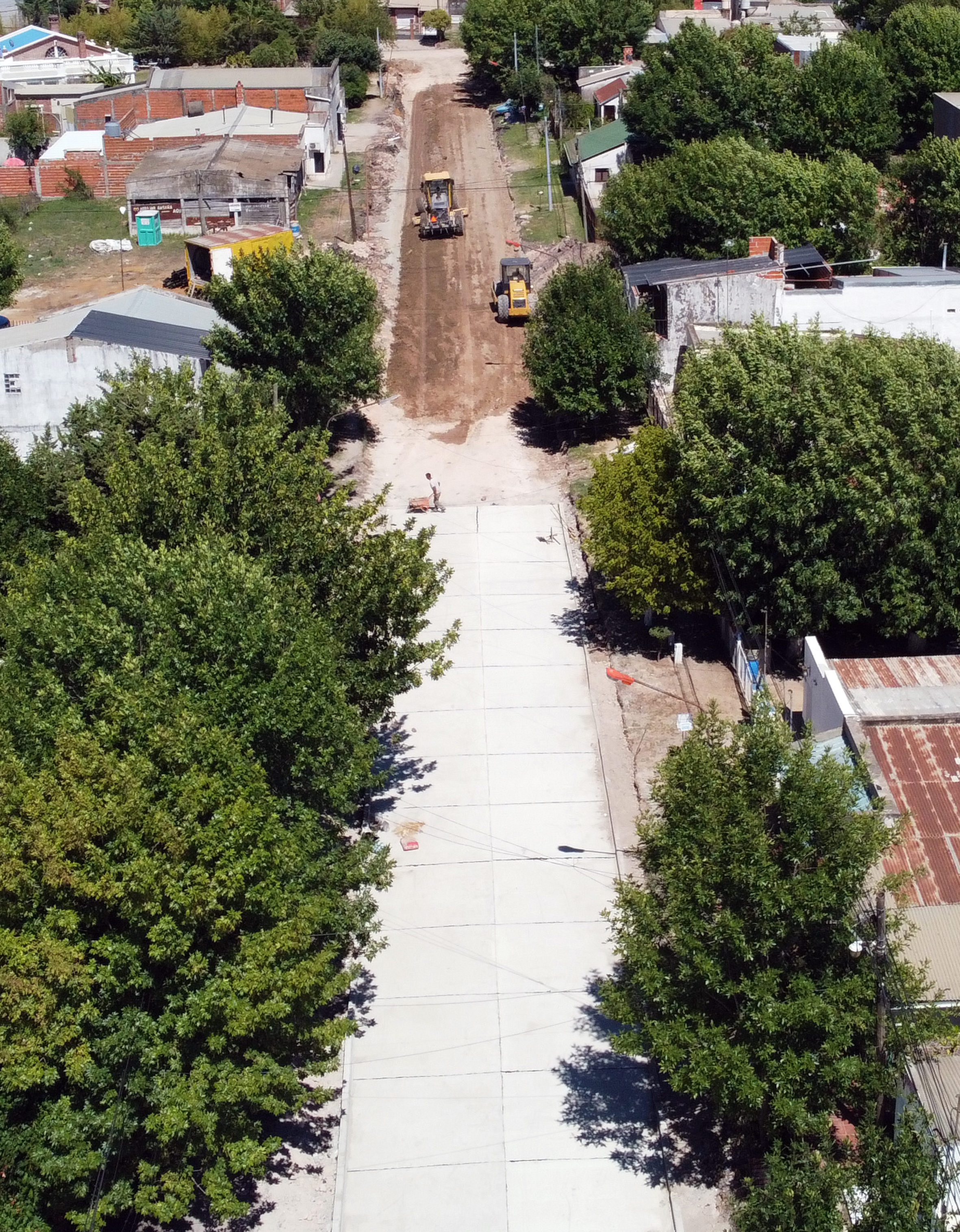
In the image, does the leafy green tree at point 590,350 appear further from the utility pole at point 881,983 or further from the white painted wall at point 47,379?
the utility pole at point 881,983

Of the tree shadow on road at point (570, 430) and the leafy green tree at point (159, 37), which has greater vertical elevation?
the leafy green tree at point (159, 37)

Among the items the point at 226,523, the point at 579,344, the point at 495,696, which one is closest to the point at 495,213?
the point at 579,344

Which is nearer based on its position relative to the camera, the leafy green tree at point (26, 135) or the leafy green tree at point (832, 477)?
the leafy green tree at point (832, 477)

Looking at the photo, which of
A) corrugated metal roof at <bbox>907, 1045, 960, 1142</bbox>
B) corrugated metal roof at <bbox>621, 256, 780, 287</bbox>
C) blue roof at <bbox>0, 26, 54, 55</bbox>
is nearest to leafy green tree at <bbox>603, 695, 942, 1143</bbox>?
corrugated metal roof at <bbox>907, 1045, 960, 1142</bbox>

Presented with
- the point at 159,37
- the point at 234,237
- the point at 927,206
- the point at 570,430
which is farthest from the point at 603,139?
the point at 159,37

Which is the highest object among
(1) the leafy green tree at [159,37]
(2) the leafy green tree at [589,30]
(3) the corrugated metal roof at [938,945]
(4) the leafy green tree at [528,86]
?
(1) the leafy green tree at [159,37]

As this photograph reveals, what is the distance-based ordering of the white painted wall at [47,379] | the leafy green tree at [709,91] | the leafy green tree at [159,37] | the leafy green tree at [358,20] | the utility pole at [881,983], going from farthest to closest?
the leafy green tree at [358,20]
the leafy green tree at [159,37]
the leafy green tree at [709,91]
the white painted wall at [47,379]
the utility pole at [881,983]

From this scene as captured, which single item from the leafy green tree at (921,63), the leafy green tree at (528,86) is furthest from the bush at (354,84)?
the leafy green tree at (921,63)

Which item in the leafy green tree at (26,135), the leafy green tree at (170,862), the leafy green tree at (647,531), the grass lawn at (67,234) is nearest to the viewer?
the leafy green tree at (170,862)
